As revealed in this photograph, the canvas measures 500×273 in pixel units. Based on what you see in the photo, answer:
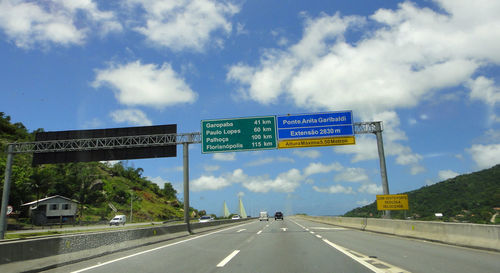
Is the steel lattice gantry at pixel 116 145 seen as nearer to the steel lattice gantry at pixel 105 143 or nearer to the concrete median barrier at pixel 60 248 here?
the steel lattice gantry at pixel 105 143

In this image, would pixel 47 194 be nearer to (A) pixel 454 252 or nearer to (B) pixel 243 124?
(B) pixel 243 124

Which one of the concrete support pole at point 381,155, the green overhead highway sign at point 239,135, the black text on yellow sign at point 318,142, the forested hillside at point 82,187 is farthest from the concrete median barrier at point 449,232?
the forested hillside at point 82,187

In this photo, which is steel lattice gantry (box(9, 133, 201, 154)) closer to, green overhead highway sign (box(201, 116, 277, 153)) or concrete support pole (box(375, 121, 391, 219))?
green overhead highway sign (box(201, 116, 277, 153))

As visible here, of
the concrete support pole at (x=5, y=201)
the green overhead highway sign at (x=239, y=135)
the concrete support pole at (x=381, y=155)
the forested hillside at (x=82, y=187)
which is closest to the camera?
the concrete support pole at (x=381, y=155)

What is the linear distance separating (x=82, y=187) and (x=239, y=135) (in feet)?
256

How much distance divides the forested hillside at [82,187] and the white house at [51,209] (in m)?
2.01

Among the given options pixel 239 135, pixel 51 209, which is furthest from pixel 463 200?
pixel 51 209

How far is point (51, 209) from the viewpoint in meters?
65.4

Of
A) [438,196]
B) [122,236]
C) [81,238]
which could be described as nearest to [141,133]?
[122,236]

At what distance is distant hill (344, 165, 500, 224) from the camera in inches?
973

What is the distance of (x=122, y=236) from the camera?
12914mm

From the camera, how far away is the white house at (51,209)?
62.3m

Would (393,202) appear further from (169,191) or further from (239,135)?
(169,191)

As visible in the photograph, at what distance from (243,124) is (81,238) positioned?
15.4 meters
